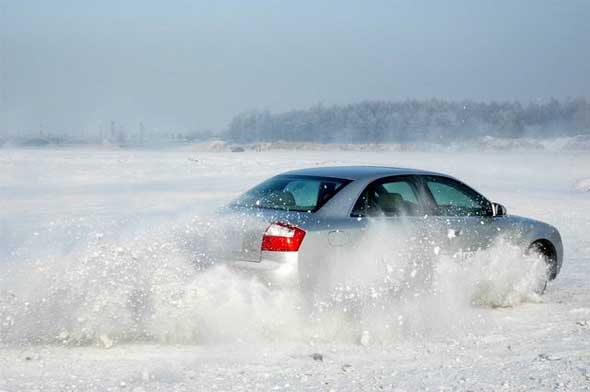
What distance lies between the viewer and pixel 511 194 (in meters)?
25.0

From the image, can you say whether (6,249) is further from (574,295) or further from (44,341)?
(574,295)

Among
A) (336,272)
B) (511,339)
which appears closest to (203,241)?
(336,272)

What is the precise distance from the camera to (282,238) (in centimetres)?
654

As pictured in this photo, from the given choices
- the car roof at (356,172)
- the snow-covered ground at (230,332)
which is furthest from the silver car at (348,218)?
the snow-covered ground at (230,332)

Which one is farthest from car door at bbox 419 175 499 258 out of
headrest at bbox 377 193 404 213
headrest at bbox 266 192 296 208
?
headrest at bbox 266 192 296 208

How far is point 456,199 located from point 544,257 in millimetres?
1369

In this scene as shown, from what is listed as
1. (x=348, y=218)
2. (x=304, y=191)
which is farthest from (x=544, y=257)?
(x=304, y=191)

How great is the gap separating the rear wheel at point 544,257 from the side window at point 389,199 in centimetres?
178

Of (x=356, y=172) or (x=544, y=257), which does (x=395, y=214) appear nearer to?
(x=356, y=172)

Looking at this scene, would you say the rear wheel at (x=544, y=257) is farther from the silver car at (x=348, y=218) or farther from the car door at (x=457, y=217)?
the car door at (x=457, y=217)

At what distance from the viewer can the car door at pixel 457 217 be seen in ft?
25.1

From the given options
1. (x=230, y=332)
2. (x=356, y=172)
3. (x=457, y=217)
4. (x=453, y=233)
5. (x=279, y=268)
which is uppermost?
(x=356, y=172)

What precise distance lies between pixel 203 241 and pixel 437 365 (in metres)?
2.22

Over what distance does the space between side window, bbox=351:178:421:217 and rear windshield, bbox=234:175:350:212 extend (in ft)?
0.81
